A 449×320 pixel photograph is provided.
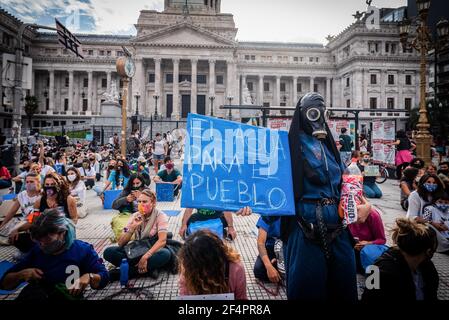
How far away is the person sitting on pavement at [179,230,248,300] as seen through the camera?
1922mm

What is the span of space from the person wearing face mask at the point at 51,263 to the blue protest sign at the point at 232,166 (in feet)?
3.66

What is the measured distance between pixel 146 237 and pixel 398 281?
9.73ft

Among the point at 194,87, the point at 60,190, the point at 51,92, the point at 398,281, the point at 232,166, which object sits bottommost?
the point at 398,281

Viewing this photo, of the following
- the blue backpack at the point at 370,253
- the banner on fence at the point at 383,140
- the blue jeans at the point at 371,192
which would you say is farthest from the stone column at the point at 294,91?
the blue backpack at the point at 370,253

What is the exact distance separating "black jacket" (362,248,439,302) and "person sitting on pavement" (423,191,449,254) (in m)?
2.71

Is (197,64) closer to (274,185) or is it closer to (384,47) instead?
(384,47)

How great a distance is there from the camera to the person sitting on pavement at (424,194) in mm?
4438

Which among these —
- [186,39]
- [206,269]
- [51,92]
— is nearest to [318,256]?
[206,269]

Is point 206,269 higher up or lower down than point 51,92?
lower down

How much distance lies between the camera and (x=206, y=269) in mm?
1918

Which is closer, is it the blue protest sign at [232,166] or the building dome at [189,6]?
the blue protest sign at [232,166]

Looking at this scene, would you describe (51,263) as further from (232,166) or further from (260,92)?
(260,92)

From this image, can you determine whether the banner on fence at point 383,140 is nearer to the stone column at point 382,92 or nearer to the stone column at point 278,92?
the stone column at point 382,92
